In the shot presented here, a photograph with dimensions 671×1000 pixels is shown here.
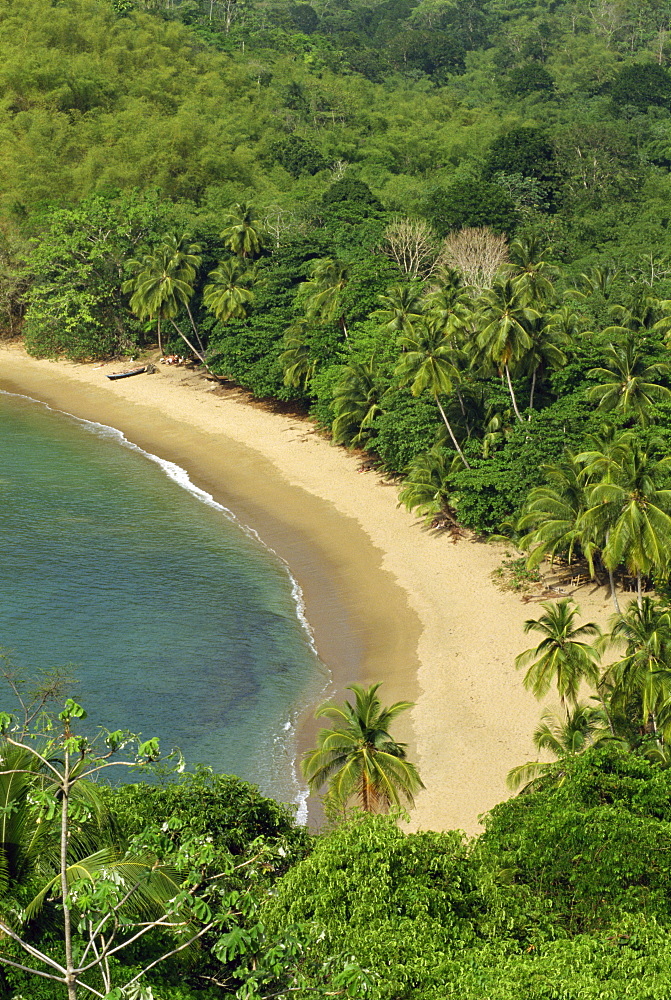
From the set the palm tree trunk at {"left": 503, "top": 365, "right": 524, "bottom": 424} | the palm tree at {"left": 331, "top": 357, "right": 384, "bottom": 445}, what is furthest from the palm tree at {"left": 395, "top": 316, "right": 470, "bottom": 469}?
the palm tree at {"left": 331, "top": 357, "right": 384, "bottom": 445}

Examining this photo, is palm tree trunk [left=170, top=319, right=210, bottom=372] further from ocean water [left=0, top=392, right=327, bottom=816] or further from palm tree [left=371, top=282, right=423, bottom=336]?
palm tree [left=371, top=282, right=423, bottom=336]

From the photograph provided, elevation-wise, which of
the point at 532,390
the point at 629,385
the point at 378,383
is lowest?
the point at 378,383

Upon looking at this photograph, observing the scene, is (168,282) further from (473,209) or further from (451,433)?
(451,433)

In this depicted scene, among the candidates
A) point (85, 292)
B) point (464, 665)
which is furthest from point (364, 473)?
point (85, 292)

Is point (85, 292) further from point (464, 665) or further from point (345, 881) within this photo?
point (345, 881)

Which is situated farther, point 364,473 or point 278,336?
point 278,336

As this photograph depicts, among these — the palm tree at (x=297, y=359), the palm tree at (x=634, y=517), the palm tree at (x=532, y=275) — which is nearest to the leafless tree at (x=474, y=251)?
the palm tree at (x=297, y=359)

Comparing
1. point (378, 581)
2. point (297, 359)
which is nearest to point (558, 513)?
point (378, 581)
